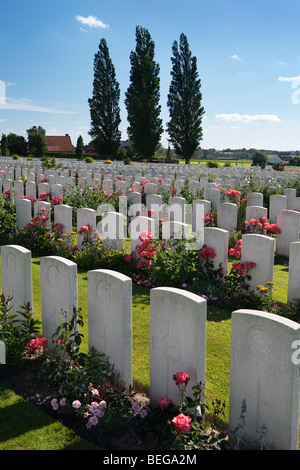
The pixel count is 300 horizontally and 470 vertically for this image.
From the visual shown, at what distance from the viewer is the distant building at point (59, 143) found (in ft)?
239

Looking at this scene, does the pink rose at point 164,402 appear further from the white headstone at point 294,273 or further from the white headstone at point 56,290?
the white headstone at point 294,273

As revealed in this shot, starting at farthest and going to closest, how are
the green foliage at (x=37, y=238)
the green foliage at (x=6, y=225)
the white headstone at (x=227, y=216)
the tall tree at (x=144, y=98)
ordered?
1. the tall tree at (x=144, y=98)
2. the green foliage at (x=6, y=225)
3. the white headstone at (x=227, y=216)
4. the green foliage at (x=37, y=238)

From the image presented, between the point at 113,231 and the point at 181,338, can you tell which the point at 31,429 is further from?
the point at 113,231

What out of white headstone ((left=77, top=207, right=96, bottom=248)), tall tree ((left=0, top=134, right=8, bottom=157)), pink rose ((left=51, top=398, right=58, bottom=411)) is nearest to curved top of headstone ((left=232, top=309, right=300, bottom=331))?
pink rose ((left=51, top=398, right=58, bottom=411))

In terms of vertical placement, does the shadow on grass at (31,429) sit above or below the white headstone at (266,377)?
below

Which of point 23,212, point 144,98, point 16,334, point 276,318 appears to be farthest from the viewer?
point 144,98

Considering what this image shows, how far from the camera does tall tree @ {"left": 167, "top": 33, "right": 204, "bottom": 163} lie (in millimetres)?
41594

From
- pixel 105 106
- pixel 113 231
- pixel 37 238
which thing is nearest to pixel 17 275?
pixel 113 231

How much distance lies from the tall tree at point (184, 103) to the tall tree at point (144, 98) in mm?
1496

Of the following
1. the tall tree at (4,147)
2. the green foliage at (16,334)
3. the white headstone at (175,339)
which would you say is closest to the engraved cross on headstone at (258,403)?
the white headstone at (175,339)

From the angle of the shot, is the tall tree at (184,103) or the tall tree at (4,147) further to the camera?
the tall tree at (4,147)

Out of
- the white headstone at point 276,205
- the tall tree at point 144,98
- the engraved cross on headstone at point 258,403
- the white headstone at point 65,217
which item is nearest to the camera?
the engraved cross on headstone at point 258,403

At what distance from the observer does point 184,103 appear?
42.4 m

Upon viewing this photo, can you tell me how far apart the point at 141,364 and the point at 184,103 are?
40.6 metres
